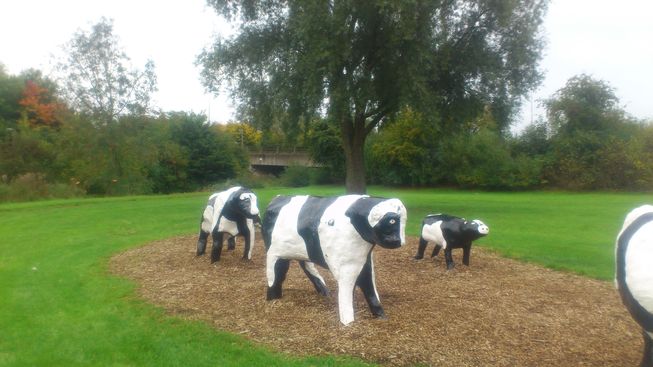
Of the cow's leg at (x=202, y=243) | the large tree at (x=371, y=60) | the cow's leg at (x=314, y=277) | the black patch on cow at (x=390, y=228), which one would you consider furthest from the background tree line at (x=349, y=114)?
the black patch on cow at (x=390, y=228)

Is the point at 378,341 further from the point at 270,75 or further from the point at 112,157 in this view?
the point at 112,157

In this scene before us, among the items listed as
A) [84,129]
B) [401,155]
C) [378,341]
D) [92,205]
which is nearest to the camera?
[378,341]

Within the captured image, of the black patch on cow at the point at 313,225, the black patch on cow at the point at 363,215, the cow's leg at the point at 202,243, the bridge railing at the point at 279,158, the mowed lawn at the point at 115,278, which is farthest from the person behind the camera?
the bridge railing at the point at 279,158

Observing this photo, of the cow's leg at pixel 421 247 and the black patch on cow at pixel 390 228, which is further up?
the black patch on cow at pixel 390 228

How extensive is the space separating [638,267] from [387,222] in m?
2.34

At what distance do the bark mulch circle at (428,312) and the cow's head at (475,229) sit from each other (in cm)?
72

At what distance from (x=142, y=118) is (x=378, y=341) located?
31117 millimetres

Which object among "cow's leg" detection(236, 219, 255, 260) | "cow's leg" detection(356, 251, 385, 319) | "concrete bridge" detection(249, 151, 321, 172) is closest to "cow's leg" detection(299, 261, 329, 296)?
"cow's leg" detection(356, 251, 385, 319)

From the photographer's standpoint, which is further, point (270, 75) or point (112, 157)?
point (112, 157)

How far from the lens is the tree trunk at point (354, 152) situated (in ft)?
70.7

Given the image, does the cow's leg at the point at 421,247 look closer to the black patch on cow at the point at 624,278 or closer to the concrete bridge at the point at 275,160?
the black patch on cow at the point at 624,278

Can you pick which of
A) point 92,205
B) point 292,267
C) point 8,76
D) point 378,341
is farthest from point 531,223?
point 8,76

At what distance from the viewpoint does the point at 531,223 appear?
18.9m

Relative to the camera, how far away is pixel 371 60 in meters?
18.9
